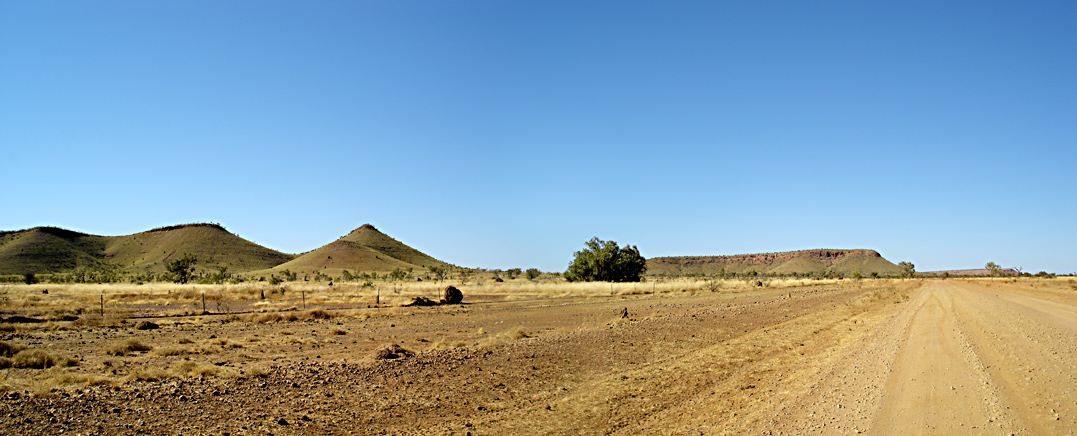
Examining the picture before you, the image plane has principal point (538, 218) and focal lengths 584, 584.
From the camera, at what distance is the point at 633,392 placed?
10656 mm

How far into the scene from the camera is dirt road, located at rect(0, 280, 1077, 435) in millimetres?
7980

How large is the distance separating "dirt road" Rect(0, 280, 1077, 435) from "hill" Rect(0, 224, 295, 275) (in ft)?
419

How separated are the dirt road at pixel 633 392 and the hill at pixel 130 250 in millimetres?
127785

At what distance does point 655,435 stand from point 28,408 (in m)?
9.30

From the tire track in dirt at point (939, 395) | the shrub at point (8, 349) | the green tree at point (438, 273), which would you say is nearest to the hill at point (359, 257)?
the green tree at point (438, 273)

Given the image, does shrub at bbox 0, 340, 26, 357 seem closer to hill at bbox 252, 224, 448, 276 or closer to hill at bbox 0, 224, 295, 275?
hill at bbox 252, 224, 448, 276

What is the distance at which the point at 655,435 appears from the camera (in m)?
7.87

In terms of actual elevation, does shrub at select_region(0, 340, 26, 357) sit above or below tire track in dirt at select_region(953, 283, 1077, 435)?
above

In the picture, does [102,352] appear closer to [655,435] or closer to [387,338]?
[387,338]

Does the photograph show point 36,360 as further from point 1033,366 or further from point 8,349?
point 1033,366

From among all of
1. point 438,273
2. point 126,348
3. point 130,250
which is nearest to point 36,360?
point 126,348

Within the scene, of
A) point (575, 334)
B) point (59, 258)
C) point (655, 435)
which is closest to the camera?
point (655, 435)

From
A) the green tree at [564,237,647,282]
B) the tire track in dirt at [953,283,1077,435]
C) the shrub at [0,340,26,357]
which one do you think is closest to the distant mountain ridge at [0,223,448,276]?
the green tree at [564,237,647,282]

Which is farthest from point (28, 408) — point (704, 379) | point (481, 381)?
point (704, 379)
